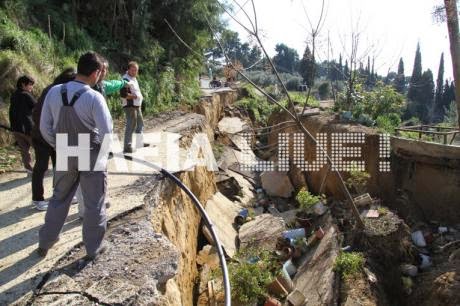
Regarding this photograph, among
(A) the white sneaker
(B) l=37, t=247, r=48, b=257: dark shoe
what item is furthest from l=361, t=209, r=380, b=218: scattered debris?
(B) l=37, t=247, r=48, b=257: dark shoe

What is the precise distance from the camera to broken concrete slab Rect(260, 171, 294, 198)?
11.0 meters

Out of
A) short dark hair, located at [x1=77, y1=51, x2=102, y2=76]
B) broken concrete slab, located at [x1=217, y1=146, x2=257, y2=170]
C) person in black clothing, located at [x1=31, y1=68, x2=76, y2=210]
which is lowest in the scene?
broken concrete slab, located at [x1=217, y1=146, x2=257, y2=170]

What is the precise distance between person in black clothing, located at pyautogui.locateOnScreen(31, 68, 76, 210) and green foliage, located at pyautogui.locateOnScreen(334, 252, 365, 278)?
4460 millimetres

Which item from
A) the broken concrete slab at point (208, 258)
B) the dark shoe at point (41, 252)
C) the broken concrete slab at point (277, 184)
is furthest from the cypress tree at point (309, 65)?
the dark shoe at point (41, 252)

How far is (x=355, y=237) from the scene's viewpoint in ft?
22.3

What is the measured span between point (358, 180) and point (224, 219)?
299 cm

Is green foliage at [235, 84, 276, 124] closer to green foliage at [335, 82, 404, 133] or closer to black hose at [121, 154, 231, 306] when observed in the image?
green foliage at [335, 82, 404, 133]

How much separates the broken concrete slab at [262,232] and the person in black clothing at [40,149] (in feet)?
13.4

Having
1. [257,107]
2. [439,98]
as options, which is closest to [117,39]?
[257,107]

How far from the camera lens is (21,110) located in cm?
507

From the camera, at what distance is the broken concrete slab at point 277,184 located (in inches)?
434

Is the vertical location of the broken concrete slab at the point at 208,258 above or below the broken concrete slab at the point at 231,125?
below

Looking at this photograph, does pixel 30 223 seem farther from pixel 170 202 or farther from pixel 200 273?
pixel 200 273

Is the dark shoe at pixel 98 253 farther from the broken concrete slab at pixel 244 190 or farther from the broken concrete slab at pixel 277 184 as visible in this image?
the broken concrete slab at pixel 277 184
